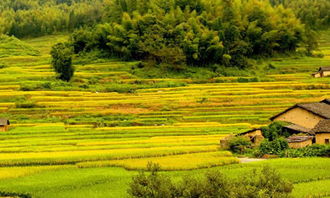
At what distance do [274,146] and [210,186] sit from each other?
14523mm

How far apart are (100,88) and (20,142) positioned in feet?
92.2

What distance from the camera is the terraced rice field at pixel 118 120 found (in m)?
25.7

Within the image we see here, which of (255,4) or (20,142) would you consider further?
(255,4)

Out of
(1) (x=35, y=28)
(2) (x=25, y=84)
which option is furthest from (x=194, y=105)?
(1) (x=35, y=28)

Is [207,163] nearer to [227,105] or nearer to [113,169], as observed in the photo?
[113,169]

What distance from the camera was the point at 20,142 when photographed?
3784 cm

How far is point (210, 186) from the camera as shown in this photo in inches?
691

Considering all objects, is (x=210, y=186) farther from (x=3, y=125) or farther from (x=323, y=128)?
(x=3, y=125)

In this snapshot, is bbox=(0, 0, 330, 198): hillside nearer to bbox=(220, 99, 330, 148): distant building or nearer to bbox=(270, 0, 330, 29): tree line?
bbox=(220, 99, 330, 148): distant building

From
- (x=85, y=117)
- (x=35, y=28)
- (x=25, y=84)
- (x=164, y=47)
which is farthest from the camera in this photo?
(x=35, y=28)

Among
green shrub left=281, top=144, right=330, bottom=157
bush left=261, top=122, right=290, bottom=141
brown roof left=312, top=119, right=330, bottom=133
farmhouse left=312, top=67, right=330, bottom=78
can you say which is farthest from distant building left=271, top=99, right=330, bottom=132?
farmhouse left=312, top=67, right=330, bottom=78

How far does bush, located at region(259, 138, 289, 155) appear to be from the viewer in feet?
101

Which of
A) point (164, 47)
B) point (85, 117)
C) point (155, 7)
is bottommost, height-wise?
point (85, 117)

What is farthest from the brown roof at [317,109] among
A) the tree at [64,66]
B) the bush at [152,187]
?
the tree at [64,66]
